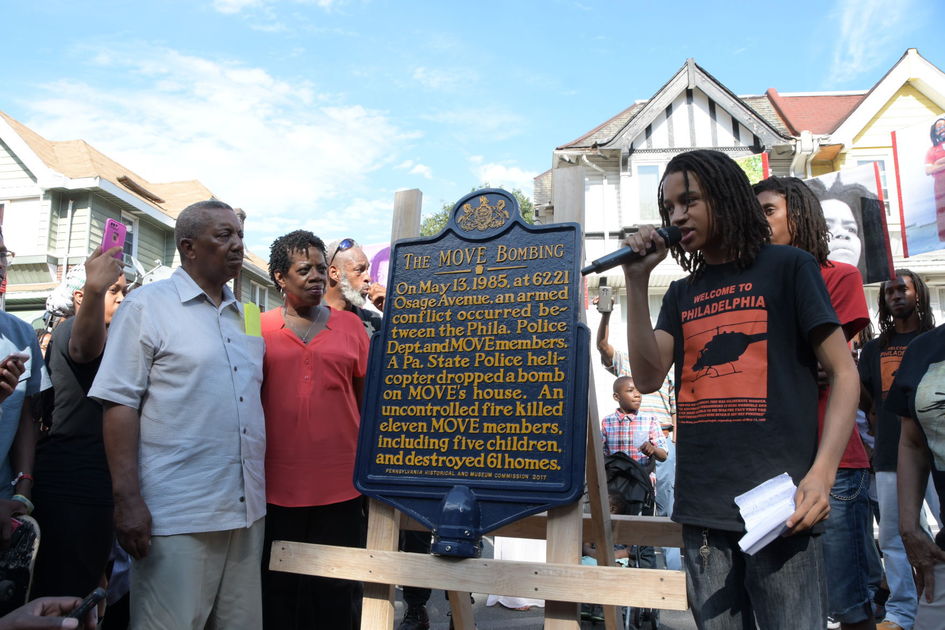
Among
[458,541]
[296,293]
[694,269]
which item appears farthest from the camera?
[296,293]

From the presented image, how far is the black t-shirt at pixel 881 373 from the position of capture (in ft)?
14.7

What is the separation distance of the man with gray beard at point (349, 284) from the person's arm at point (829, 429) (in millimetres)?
2886

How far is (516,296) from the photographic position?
270 cm

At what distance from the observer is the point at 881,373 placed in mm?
5043

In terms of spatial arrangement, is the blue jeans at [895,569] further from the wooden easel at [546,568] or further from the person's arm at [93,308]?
the person's arm at [93,308]

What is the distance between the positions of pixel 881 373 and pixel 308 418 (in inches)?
166

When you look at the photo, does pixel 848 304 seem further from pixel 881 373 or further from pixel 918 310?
pixel 918 310

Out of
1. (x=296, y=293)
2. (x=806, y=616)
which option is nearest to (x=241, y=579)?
(x=296, y=293)

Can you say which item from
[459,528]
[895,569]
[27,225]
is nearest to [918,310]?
[895,569]

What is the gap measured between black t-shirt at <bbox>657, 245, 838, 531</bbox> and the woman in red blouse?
168cm

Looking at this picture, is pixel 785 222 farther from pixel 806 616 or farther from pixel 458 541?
pixel 458 541

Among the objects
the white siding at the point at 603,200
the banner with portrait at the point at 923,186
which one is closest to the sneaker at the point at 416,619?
the banner with portrait at the point at 923,186

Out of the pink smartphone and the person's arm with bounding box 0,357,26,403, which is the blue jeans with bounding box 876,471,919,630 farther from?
the person's arm with bounding box 0,357,26,403

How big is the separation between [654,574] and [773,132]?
679 inches
